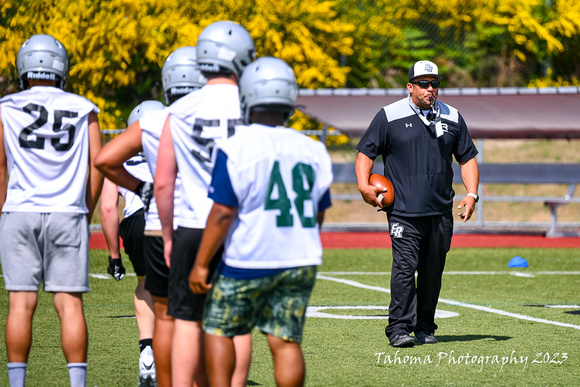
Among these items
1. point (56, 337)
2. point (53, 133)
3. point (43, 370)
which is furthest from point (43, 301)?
point (53, 133)

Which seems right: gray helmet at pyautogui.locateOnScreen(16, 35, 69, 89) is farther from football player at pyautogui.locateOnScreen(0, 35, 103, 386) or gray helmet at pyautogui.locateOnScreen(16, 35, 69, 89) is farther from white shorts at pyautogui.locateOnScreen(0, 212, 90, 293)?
white shorts at pyautogui.locateOnScreen(0, 212, 90, 293)

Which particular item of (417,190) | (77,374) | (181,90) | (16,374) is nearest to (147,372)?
(77,374)

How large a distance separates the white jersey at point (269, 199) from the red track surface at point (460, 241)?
12.4 metres

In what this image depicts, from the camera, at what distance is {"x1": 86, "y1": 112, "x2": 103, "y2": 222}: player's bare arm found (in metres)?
5.06

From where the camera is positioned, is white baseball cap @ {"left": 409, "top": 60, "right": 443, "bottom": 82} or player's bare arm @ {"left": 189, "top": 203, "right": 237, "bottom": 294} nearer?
player's bare arm @ {"left": 189, "top": 203, "right": 237, "bottom": 294}

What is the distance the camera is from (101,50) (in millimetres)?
22359

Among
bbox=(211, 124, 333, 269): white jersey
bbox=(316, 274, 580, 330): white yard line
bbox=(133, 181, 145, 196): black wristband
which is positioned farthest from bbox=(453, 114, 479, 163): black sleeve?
bbox=(211, 124, 333, 269): white jersey

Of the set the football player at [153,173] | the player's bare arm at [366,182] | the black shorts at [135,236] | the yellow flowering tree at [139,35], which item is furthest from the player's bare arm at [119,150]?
the yellow flowering tree at [139,35]

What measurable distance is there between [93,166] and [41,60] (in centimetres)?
65

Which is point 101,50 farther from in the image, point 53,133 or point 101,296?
point 53,133

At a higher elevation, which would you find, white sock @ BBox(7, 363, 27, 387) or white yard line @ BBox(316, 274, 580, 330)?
white sock @ BBox(7, 363, 27, 387)

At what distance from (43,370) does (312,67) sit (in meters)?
19.6

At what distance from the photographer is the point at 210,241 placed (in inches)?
161

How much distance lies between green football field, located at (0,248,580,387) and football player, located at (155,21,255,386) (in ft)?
4.78
